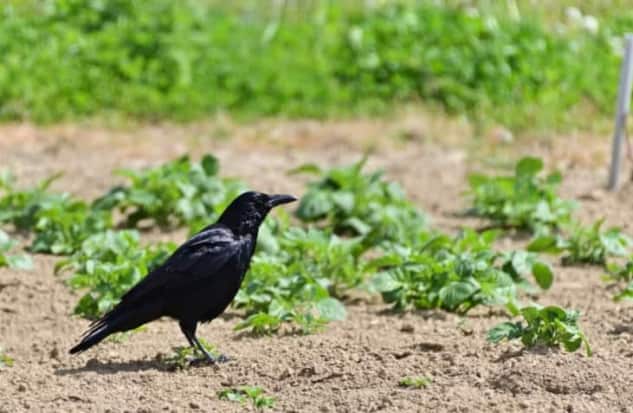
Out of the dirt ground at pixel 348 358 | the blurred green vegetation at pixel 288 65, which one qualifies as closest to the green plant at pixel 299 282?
the dirt ground at pixel 348 358

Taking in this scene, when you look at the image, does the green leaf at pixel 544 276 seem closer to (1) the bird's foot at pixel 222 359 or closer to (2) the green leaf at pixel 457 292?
(2) the green leaf at pixel 457 292

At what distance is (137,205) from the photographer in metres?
8.84

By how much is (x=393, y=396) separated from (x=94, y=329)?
142 centimetres

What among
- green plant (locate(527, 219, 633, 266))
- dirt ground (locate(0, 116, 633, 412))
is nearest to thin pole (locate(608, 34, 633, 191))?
dirt ground (locate(0, 116, 633, 412))

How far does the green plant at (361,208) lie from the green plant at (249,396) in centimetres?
259

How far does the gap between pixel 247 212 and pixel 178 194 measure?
2061 millimetres

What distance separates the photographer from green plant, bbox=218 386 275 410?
5.68 metres

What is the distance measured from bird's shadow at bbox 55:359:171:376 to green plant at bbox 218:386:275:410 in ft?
1.80

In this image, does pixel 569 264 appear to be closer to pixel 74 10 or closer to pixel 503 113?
pixel 503 113

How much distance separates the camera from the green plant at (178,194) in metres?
8.59

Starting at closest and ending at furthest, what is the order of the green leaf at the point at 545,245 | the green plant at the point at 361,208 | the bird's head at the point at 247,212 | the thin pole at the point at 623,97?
the bird's head at the point at 247,212 → the green leaf at the point at 545,245 → the green plant at the point at 361,208 → the thin pole at the point at 623,97

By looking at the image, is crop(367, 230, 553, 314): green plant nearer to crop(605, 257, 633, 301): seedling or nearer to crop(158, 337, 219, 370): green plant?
crop(605, 257, 633, 301): seedling

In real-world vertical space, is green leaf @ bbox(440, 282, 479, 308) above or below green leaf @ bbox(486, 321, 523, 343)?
below

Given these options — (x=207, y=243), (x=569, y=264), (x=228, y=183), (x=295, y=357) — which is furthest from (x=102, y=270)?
(x=569, y=264)
